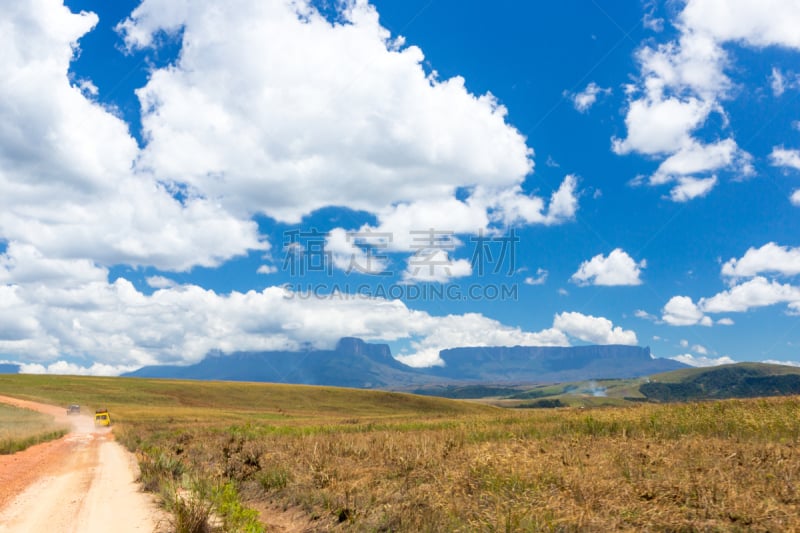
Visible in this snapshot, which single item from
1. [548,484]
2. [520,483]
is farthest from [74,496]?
[548,484]

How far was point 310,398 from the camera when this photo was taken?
119250 mm

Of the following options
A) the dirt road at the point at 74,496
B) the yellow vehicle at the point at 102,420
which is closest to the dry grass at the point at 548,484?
the dirt road at the point at 74,496

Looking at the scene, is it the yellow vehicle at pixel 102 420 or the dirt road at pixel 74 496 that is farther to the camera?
the yellow vehicle at pixel 102 420

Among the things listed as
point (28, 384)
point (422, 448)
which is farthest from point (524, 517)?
point (28, 384)

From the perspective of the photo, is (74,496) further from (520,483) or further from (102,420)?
(102,420)

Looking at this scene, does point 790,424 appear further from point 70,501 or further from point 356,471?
point 70,501

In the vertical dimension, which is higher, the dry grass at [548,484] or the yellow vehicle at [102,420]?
the dry grass at [548,484]

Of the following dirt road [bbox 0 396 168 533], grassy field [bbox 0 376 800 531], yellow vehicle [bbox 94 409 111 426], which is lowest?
yellow vehicle [bbox 94 409 111 426]

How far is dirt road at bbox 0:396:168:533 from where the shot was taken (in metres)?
11.6

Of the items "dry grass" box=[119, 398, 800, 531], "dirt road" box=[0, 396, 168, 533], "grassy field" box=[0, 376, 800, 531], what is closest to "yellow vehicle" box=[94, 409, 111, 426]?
"dirt road" box=[0, 396, 168, 533]

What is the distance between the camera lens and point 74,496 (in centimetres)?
1524

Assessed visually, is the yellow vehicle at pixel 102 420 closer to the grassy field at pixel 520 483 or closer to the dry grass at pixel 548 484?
the grassy field at pixel 520 483

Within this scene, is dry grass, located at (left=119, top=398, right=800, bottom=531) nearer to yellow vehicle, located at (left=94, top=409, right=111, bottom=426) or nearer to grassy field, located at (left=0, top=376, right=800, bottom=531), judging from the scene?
grassy field, located at (left=0, top=376, right=800, bottom=531)

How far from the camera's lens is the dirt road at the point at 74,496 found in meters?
11.6
